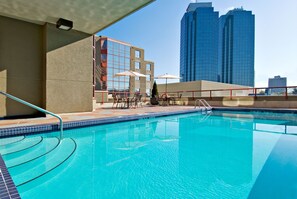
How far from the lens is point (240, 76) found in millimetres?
45188

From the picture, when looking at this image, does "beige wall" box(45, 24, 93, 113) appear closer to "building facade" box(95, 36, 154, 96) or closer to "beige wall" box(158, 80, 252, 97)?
"beige wall" box(158, 80, 252, 97)

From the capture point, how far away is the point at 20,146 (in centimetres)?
295

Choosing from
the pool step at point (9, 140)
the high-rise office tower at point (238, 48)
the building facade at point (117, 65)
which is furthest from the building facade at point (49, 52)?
the high-rise office tower at point (238, 48)

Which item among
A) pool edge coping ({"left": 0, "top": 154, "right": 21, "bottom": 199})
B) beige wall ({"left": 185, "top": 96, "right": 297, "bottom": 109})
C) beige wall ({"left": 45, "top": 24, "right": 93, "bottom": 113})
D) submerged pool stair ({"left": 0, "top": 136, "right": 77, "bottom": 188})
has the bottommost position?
Answer: submerged pool stair ({"left": 0, "top": 136, "right": 77, "bottom": 188})

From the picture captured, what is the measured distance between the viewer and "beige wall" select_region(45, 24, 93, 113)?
527cm

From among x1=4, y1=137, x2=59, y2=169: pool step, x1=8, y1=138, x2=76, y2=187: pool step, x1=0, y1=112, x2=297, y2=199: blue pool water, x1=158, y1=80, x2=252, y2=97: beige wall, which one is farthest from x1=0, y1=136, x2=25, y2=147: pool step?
x1=158, y1=80, x2=252, y2=97: beige wall

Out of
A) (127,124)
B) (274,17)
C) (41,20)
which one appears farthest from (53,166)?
(274,17)

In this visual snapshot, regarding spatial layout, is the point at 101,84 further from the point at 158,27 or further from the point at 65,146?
the point at 65,146

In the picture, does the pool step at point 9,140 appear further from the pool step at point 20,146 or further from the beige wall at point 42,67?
the beige wall at point 42,67

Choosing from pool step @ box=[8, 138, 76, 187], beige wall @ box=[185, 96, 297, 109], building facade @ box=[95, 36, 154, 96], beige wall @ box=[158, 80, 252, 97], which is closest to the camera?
pool step @ box=[8, 138, 76, 187]

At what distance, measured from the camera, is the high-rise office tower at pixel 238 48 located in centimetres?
4481

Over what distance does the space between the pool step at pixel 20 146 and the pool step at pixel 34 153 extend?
0.09m

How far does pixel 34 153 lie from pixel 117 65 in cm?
2273

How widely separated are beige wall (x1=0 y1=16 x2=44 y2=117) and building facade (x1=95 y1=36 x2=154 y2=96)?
15.2 metres
